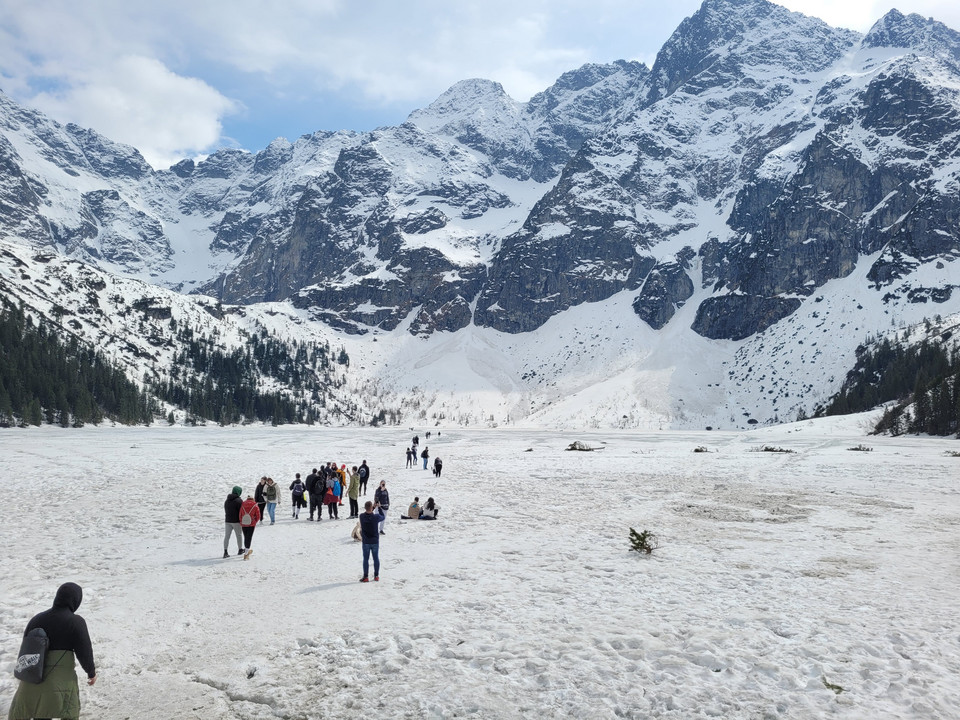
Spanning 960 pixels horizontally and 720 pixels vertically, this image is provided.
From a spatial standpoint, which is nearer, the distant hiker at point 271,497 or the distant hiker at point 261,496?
the distant hiker at point 271,497

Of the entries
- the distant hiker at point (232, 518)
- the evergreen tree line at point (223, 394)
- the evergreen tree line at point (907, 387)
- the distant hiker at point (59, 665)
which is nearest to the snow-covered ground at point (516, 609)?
the distant hiker at point (232, 518)

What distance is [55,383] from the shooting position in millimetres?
118125

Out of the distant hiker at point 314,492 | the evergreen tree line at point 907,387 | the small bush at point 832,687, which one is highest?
the evergreen tree line at point 907,387

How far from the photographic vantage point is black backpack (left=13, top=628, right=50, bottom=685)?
254 inches

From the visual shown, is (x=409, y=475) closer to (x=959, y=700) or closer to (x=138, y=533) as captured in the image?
A: (x=138, y=533)

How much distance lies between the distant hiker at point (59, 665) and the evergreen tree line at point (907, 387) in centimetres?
8635

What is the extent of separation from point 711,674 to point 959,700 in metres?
3.10

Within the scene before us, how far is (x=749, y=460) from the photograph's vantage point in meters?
48.4

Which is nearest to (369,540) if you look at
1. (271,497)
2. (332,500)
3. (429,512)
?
(429,512)

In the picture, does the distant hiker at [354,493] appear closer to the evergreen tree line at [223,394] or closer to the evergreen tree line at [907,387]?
the evergreen tree line at [907,387]

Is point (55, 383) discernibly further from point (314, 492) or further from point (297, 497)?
point (314, 492)

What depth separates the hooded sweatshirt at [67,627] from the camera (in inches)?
265

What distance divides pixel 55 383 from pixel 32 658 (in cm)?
13525

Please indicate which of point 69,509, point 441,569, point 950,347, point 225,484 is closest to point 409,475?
point 225,484
